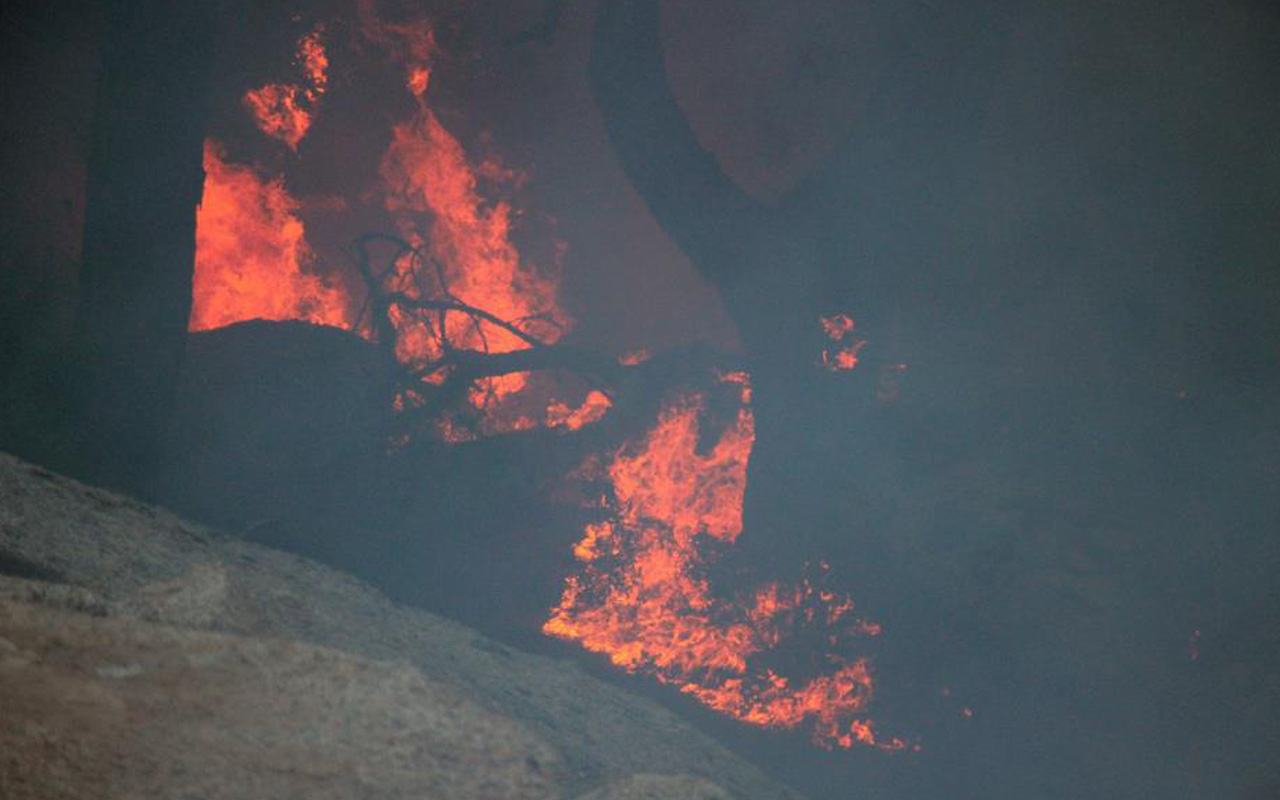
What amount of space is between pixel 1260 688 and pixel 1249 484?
1.18 m

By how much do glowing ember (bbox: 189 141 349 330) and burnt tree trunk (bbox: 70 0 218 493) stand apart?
1.74m

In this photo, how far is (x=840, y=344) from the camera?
5094mm

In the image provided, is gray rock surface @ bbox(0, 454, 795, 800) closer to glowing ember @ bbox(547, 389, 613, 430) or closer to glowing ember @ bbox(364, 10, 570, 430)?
glowing ember @ bbox(547, 389, 613, 430)

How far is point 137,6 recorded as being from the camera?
367 centimetres

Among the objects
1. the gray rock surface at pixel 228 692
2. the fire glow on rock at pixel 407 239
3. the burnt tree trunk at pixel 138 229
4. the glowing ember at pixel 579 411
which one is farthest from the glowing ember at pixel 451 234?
the gray rock surface at pixel 228 692

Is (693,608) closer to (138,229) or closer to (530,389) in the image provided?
(530,389)

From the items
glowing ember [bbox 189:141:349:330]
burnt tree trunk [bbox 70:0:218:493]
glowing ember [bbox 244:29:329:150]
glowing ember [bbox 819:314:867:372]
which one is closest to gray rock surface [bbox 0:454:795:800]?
burnt tree trunk [bbox 70:0:218:493]

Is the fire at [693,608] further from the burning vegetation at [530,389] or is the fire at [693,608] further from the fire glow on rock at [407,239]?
the fire glow on rock at [407,239]

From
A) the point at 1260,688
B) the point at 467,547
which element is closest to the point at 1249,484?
the point at 1260,688

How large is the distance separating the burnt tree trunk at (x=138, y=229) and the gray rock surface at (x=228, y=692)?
6.35 ft

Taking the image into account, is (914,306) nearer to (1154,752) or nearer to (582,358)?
(582,358)

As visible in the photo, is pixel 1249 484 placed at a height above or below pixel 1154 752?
above

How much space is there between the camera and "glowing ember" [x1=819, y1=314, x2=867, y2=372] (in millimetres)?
5031

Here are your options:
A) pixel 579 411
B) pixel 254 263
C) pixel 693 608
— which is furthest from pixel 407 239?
pixel 693 608
